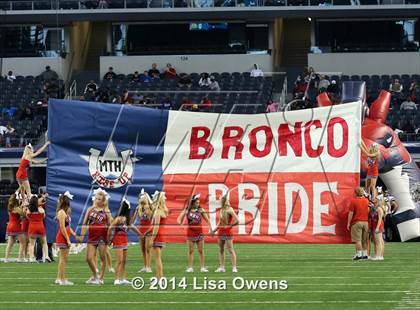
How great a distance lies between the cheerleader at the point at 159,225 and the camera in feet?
68.4

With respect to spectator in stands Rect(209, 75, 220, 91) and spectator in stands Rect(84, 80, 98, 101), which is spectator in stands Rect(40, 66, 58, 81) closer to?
spectator in stands Rect(84, 80, 98, 101)

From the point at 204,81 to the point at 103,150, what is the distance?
25382 mm

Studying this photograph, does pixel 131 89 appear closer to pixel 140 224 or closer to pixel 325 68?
pixel 325 68

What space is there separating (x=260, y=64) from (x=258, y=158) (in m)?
29.3

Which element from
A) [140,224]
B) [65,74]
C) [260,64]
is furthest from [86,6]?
[140,224]

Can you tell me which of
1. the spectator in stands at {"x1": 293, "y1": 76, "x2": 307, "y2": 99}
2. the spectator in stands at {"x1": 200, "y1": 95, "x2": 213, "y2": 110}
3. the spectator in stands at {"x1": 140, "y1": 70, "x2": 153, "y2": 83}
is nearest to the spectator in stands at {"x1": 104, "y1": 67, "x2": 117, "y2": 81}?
the spectator in stands at {"x1": 140, "y1": 70, "x2": 153, "y2": 83}

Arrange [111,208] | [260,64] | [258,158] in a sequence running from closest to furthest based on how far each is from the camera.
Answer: [258,158] < [111,208] < [260,64]

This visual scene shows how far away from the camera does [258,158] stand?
2073cm

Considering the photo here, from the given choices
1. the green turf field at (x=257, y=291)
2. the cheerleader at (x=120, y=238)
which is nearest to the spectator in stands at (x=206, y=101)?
the green turf field at (x=257, y=291)

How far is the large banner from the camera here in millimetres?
20516

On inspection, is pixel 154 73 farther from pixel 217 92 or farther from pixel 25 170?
pixel 25 170

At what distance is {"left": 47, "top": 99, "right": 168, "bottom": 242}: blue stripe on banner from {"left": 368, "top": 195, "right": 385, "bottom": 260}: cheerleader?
6328 millimetres

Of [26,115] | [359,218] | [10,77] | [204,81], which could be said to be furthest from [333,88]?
[359,218]

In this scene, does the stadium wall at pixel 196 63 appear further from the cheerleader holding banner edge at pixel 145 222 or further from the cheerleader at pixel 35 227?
the cheerleader holding banner edge at pixel 145 222
